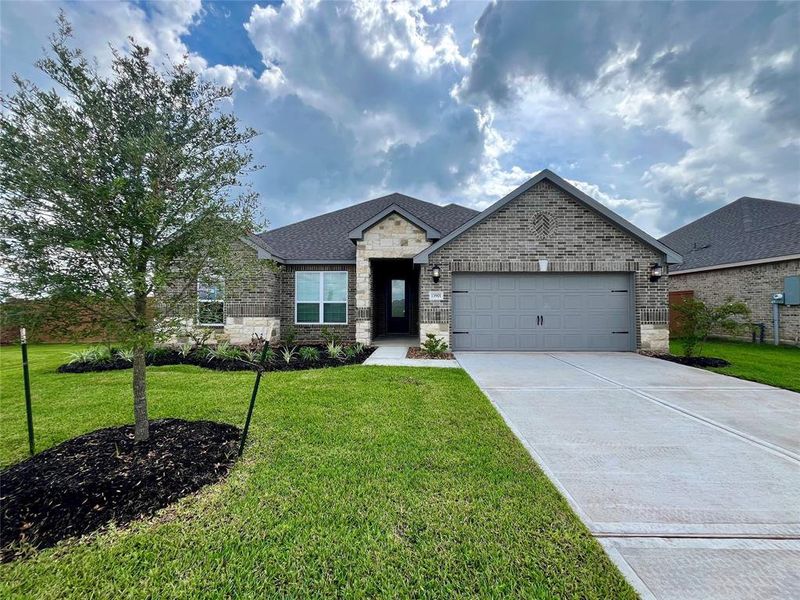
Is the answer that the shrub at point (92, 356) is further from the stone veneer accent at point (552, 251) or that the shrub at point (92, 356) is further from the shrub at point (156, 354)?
the stone veneer accent at point (552, 251)

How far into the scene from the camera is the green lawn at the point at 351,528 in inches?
74.7

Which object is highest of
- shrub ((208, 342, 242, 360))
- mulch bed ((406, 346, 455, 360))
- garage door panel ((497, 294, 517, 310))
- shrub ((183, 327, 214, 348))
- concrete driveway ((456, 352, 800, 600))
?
garage door panel ((497, 294, 517, 310))

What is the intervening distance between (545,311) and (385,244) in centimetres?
565

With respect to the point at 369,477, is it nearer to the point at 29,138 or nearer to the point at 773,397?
the point at 29,138

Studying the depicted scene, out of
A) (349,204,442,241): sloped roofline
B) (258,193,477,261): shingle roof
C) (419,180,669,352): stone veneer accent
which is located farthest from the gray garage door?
(258,193,477,261): shingle roof

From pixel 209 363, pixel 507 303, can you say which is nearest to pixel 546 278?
pixel 507 303

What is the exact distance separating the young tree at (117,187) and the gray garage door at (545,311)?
7.79 metres

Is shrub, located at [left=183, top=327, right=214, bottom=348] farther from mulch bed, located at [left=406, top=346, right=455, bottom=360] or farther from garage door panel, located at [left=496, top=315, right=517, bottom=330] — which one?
garage door panel, located at [left=496, top=315, right=517, bottom=330]

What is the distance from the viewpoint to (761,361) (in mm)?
8891

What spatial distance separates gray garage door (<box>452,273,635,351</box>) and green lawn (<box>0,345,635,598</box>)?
5738mm

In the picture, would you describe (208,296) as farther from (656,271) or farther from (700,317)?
(700,317)

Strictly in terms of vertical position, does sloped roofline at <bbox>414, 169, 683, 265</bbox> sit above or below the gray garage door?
above

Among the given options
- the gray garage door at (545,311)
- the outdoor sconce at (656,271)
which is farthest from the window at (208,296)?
the outdoor sconce at (656,271)

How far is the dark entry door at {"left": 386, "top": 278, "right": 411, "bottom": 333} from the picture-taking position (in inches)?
616
